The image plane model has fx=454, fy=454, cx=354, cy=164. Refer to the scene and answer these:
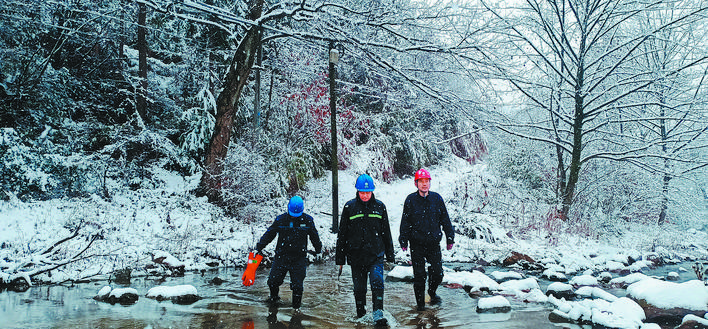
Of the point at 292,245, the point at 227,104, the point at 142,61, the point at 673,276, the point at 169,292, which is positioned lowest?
the point at 673,276

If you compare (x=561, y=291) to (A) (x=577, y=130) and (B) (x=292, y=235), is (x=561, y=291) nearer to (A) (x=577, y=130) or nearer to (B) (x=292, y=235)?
(B) (x=292, y=235)

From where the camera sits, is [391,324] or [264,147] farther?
[264,147]

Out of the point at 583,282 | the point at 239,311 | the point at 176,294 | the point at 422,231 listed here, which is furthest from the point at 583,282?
the point at 176,294

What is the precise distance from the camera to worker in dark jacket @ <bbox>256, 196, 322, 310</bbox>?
6.13 m

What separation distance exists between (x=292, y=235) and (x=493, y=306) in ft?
9.36

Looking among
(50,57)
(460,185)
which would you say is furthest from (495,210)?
(50,57)

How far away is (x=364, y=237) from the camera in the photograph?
5430mm

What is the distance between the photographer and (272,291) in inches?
251

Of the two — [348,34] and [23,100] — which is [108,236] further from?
[348,34]

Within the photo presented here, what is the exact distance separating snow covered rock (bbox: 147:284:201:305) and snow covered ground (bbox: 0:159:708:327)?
1.55 metres

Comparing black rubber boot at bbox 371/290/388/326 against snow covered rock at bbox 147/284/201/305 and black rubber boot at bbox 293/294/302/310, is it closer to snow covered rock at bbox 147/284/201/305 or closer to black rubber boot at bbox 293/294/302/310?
black rubber boot at bbox 293/294/302/310

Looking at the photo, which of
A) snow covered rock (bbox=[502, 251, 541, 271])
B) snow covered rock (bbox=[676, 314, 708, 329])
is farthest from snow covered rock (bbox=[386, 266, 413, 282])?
snow covered rock (bbox=[676, 314, 708, 329])

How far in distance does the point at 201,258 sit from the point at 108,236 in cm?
198

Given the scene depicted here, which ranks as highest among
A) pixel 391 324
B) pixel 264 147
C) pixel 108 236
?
pixel 264 147
